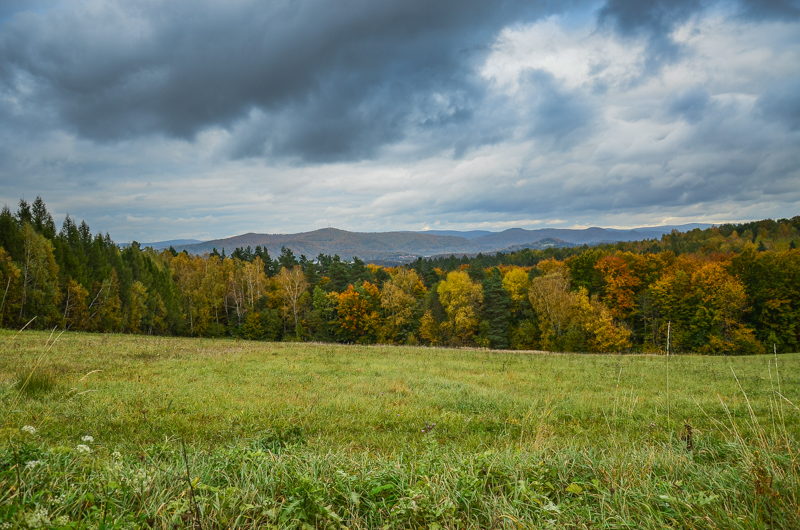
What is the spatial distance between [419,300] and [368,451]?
54.4 metres

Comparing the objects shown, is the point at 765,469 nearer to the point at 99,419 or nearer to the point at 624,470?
the point at 624,470

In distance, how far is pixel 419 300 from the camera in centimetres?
5862

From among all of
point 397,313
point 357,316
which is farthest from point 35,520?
point 357,316

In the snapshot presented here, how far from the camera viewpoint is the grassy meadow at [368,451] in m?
2.58

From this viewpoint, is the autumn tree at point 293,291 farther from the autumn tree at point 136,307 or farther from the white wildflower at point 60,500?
the white wildflower at point 60,500

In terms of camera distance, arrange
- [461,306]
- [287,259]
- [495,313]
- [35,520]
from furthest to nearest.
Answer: [287,259]
[495,313]
[461,306]
[35,520]

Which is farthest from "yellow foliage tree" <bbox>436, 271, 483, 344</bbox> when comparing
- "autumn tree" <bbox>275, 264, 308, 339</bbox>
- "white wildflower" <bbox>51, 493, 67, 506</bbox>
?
"white wildflower" <bbox>51, 493, 67, 506</bbox>

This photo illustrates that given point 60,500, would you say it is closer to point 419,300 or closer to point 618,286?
point 618,286

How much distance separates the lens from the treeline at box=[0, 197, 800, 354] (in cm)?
3922

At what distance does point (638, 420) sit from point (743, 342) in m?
43.8

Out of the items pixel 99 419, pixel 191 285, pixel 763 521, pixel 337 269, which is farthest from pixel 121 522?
pixel 191 285

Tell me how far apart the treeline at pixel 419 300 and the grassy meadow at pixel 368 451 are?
3142 centimetres

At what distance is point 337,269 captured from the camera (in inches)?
2302

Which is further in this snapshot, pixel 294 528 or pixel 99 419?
pixel 99 419
